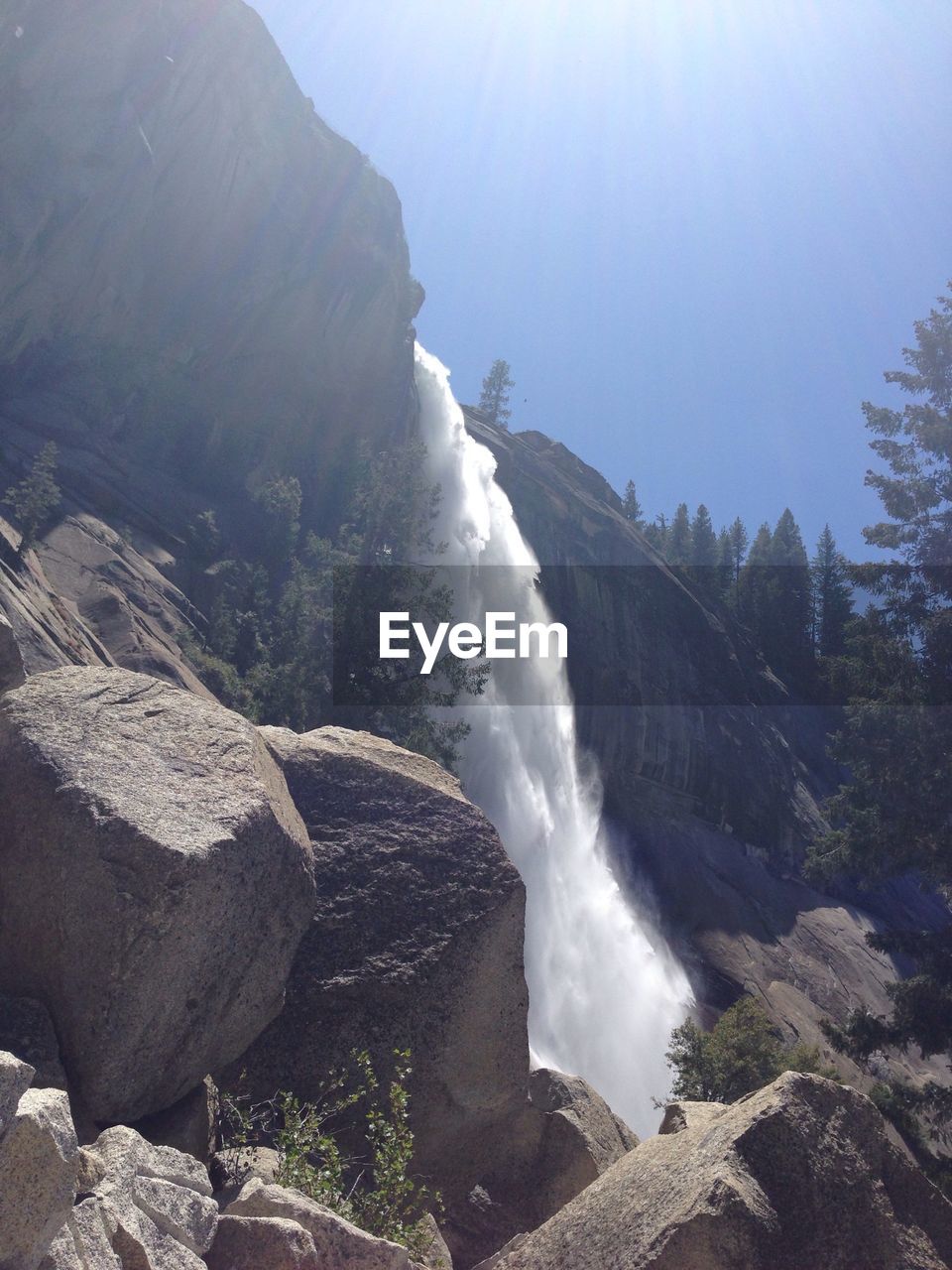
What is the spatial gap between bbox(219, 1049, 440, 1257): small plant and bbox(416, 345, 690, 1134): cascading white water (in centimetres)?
2726

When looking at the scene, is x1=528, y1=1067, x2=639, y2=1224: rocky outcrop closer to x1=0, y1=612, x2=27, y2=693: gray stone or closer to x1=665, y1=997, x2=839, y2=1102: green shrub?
x1=0, y1=612, x2=27, y2=693: gray stone

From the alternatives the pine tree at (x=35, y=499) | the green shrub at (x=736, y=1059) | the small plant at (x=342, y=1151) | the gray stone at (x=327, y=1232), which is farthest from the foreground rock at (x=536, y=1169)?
the pine tree at (x=35, y=499)

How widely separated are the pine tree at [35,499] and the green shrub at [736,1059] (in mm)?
26701

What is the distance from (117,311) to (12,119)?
10.2m

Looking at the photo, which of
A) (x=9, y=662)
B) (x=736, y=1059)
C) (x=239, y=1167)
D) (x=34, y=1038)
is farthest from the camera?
(x=736, y=1059)

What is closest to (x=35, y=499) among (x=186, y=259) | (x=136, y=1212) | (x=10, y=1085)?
(x=186, y=259)

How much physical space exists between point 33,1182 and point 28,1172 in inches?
1.6

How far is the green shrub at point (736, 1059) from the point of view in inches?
1006

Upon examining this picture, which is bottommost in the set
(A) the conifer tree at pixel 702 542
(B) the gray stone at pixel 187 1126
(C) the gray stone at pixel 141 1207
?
(B) the gray stone at pixel 187 1126

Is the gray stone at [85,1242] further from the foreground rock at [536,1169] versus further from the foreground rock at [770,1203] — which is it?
the foreground rock at [536,1169]

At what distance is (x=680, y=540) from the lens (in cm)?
9231

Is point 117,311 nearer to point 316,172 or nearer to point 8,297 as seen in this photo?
point 8,297

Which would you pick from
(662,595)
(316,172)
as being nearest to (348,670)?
(662,595)

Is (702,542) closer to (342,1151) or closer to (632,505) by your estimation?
(632,505)
